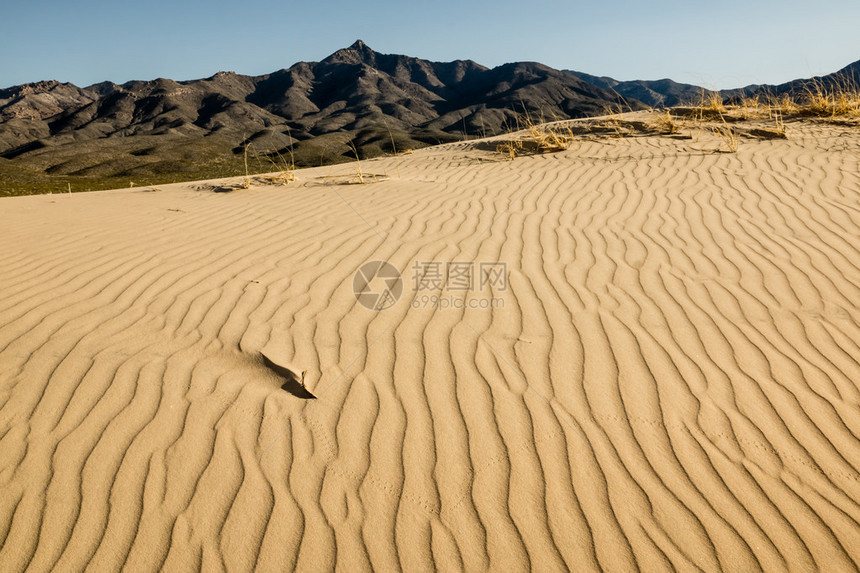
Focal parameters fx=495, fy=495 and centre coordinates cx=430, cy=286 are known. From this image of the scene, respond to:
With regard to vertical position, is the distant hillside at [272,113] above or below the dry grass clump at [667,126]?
above

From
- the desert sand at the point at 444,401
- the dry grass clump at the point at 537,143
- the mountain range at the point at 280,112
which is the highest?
the mountain range at the point at 280,112

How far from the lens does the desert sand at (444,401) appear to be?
177cm

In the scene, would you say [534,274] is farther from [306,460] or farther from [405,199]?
[405,199]

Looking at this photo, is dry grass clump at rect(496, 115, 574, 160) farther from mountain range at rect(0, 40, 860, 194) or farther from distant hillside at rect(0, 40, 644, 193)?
distant hillside at rect(0, 40, 644, 193)

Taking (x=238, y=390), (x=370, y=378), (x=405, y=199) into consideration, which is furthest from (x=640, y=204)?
(x=238, y=390)

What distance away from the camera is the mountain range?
30.9 meters

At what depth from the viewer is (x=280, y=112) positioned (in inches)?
2717

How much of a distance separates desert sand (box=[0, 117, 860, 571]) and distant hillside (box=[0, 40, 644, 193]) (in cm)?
1919

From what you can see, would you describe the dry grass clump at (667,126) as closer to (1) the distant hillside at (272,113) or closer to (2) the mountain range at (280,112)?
(2) the mountain range at (280,112)

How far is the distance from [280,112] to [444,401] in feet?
243

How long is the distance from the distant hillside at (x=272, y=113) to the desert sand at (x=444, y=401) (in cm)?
1919

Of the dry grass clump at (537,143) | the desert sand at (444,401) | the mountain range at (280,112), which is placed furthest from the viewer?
the mountain range at (280,112)

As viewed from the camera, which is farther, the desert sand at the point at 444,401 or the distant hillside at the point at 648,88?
the distant hillside at the point at 648,88

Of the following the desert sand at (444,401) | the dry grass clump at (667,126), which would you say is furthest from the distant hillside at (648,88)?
the desert sand at (444,401)
